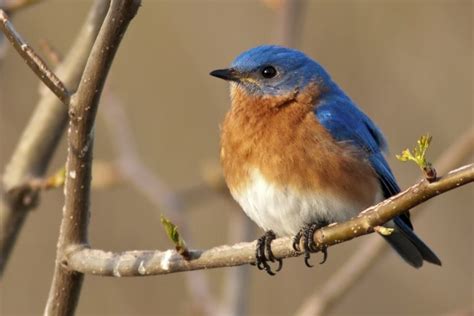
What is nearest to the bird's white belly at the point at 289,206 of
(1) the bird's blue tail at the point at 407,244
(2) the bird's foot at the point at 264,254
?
(2) the bird's foot at the point at 264,254

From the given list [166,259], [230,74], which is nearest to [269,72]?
[230,74]

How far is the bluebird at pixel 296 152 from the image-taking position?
12.8 ft

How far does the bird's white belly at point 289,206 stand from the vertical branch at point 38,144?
936mm

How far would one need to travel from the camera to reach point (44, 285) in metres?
7.28

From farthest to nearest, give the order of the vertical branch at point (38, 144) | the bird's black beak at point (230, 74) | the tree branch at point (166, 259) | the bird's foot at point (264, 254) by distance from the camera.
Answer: the bird's black beak at point (230, 74), the vertical branch at point (38, 144), the bird's foot at point (264, 254), the tree branch at point (166, 259)

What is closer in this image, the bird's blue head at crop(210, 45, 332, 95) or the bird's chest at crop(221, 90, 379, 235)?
the bird's chest at crop(221, 90, 379, 235)

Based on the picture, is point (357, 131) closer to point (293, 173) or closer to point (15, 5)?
point (293, 173)

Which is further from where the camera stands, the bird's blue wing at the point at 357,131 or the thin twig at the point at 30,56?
the bird's blue wing at the point at 357,131

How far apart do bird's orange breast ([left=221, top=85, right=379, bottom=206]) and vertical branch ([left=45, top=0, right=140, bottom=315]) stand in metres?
1.18

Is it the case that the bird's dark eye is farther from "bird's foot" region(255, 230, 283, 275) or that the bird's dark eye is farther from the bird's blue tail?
"bird's foot" region(255, 230, 283, 275)

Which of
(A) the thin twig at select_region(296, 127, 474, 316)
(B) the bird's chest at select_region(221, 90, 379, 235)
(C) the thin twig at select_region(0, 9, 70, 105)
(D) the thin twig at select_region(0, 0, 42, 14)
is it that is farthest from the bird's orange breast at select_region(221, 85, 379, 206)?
(C) the thin twig at select_region(0, 9, 70, 105)

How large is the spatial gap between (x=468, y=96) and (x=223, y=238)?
8.09 feet

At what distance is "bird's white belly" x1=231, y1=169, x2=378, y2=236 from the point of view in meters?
3.89

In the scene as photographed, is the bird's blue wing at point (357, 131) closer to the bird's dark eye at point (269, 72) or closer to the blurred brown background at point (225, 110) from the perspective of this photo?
the bird's dark eye at point (269, 72)
